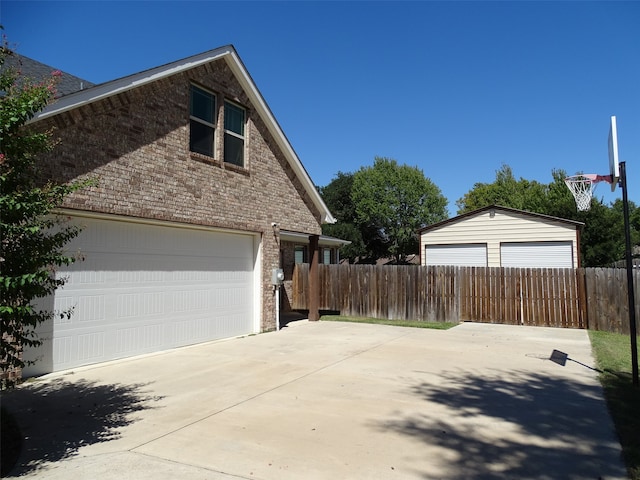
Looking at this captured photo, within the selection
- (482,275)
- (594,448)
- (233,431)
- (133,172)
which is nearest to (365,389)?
(233,431)

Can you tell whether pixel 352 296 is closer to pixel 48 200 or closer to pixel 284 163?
pixel 284 163

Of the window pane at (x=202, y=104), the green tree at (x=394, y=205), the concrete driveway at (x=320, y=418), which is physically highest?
the green tree at (x=394, y=205)

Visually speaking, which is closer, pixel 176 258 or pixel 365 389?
pixel 365 389

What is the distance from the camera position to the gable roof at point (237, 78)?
7.54 m

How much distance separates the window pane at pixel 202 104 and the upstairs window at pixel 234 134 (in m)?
0.50

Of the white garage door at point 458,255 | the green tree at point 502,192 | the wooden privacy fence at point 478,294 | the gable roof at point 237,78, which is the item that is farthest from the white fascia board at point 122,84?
the green tree at point 502,192

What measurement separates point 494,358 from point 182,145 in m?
7.84

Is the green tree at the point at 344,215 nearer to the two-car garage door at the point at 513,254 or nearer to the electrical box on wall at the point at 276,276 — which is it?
the two-car garage door at the point at 513,254

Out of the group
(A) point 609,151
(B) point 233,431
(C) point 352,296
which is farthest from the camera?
(C) point 352,296

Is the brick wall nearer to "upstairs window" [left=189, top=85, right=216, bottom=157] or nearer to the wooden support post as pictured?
"upstairs window" [left=189, top=85, right=216, bottom=157]

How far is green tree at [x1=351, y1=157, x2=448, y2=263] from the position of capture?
1800 inches

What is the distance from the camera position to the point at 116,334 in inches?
341

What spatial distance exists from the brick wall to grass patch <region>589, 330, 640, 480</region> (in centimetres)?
675

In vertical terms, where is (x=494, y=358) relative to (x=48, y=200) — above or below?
below
